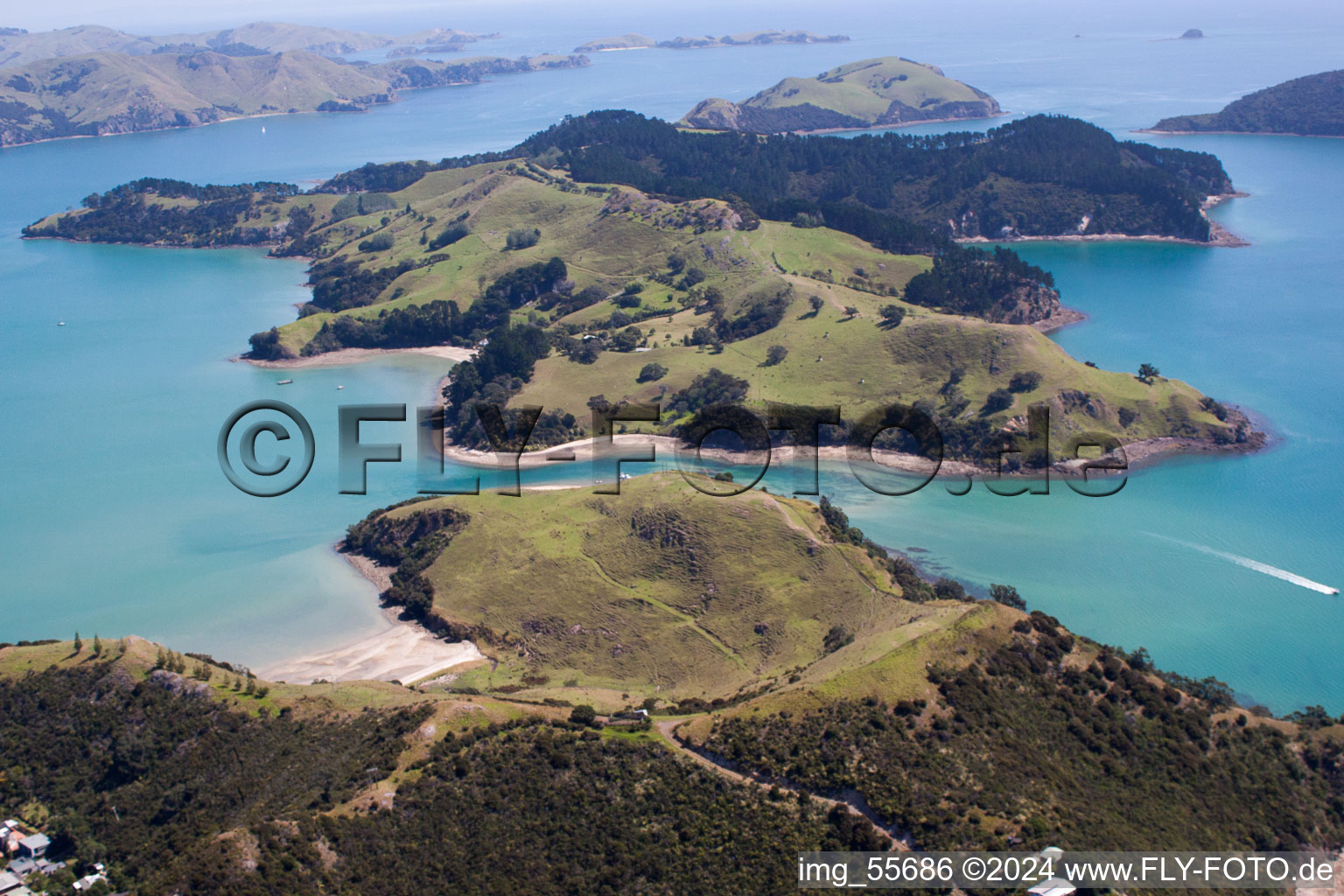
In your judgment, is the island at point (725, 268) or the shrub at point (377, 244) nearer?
the island at point (725, 268)

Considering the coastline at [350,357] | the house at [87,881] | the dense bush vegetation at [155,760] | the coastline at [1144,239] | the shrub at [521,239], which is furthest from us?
the coastline at [1144,239]

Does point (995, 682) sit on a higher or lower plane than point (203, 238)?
lower

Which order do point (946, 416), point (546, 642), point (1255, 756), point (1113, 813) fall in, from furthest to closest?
point (946, 416), point (546, 642), point (1255, 756), point (1113, 813)

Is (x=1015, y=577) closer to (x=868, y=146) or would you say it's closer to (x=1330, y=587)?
(x=1330, y=587)

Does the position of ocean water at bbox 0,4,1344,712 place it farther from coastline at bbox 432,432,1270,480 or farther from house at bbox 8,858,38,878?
house at bbox 8,858,38,878

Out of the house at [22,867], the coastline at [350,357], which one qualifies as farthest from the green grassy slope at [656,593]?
the coastline at [350,357]

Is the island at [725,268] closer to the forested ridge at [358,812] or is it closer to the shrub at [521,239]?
the shrub at [521,239]

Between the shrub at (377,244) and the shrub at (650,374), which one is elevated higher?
the shrub at (377,244)

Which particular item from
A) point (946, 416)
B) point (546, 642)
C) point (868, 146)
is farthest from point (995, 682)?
point (868, 146)
